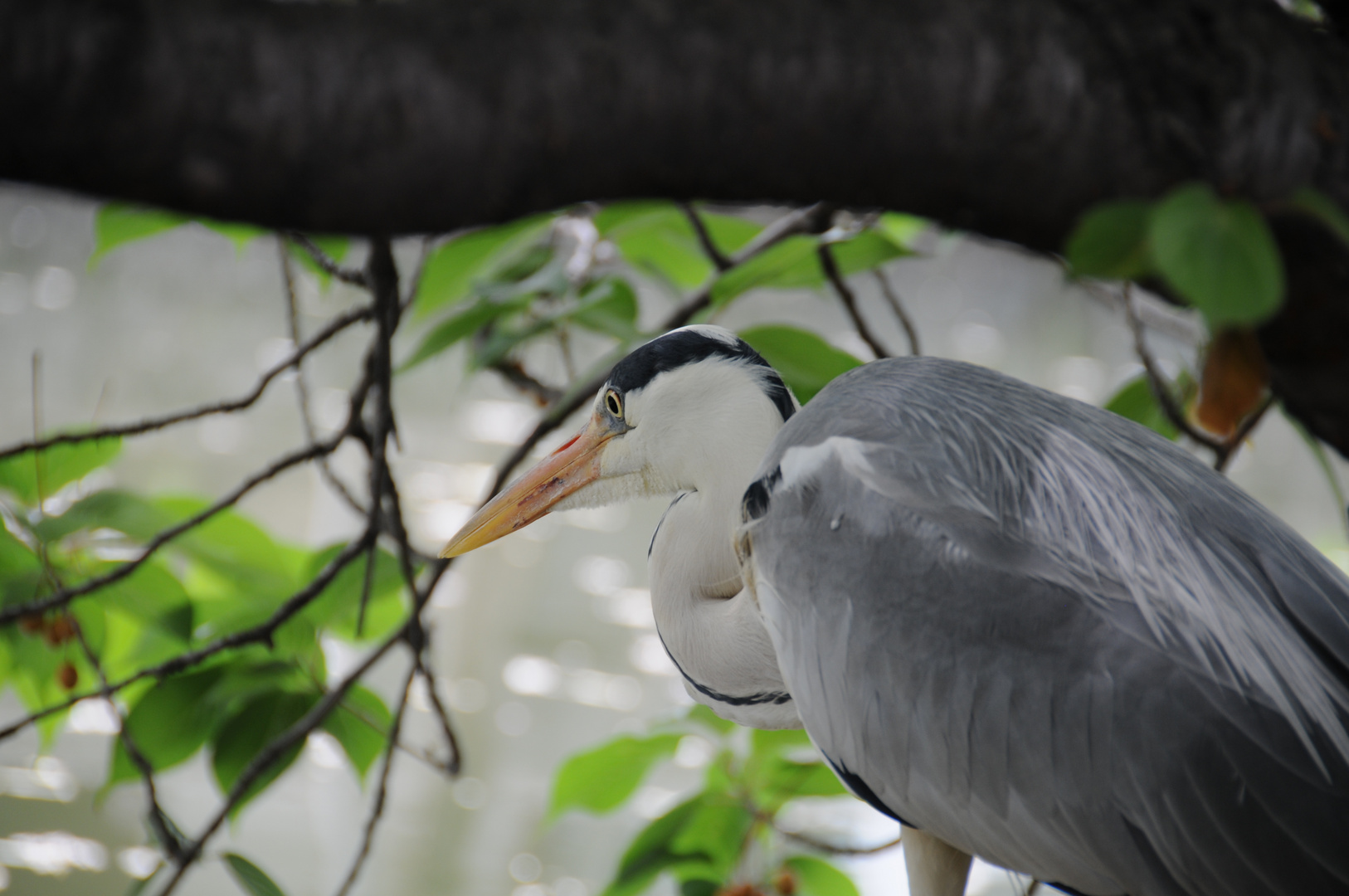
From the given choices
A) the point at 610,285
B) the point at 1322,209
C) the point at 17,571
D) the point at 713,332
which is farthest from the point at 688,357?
the point at 17,571

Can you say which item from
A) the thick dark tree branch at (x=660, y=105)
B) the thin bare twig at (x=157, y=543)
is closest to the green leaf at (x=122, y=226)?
the thin bare twig at (x=157, y=543)

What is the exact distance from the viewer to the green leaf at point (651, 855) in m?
0.85

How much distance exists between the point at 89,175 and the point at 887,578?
1.36 feet

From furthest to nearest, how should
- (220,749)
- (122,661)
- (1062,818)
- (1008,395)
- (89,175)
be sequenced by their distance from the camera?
(122,661)
(220,749)
(1008,395)
(1062,818)
(89,175)

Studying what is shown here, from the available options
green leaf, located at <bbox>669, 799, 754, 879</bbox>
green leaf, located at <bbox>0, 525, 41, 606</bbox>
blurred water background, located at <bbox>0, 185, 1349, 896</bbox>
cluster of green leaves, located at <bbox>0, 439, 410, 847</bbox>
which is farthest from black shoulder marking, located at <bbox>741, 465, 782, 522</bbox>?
blurred water background, located at <bbox>0, 185, 1349, 896</bbox>

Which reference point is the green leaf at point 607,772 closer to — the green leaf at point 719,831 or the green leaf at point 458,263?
the green leaf at point 719,831

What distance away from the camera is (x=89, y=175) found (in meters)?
0.26

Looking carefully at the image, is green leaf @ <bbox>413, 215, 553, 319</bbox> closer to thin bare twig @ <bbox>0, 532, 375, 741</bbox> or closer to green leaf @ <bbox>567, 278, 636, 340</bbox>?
green leaf @ <bbox>567, 278, 636, 340</bbox>

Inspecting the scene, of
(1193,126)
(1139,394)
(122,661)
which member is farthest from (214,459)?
(1193,126)

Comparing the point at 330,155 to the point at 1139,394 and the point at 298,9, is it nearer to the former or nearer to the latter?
the point at 298,9

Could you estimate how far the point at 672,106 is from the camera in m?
0.32

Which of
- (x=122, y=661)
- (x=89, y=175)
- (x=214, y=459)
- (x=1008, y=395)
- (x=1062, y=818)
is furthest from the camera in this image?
(x=214, y=459)

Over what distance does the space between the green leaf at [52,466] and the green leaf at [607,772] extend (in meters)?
0.48

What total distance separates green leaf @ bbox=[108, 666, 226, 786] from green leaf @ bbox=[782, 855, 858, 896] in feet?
1.81
